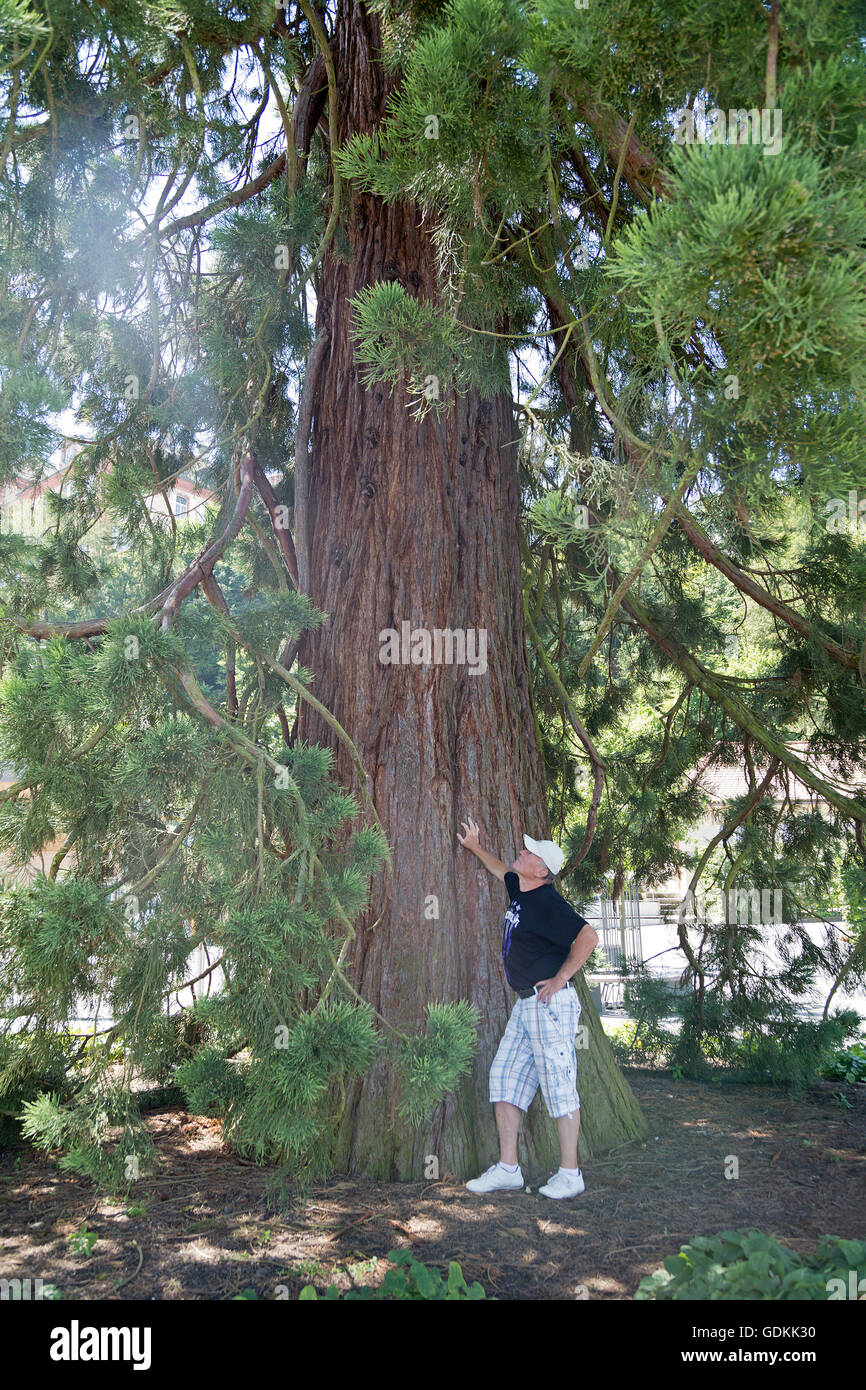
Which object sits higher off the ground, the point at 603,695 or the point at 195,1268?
the point at 603,695

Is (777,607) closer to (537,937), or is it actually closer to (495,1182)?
(537,937)

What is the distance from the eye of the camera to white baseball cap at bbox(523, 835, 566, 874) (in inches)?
162

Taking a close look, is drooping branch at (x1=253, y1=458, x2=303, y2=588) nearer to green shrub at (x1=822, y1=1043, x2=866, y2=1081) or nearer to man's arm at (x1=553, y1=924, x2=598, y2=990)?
man's arm at (x1=553, y1=924, x2=598, y2=990)

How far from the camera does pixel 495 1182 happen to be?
372 centimetres

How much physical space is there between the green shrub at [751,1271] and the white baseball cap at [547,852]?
1594 millimetres

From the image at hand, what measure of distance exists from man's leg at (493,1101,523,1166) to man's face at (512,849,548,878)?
0.91m

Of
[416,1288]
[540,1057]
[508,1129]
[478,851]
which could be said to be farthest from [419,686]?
[416,1288]

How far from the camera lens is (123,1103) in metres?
2.84

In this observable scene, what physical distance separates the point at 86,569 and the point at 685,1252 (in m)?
4.05

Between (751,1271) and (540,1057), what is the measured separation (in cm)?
130
